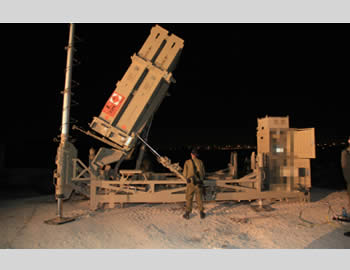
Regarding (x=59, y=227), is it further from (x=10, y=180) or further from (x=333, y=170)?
(x=333, y=170)

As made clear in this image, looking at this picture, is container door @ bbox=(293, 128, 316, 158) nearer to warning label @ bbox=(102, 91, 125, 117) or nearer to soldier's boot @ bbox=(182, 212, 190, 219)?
soldier's boot @ bbox=(182, 212, 190, 219)

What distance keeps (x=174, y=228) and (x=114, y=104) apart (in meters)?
4.18

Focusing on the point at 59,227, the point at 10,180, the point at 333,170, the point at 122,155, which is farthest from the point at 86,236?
the point at 333,170

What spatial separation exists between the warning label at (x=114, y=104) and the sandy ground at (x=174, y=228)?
3104 mm

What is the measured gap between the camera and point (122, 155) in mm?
9148

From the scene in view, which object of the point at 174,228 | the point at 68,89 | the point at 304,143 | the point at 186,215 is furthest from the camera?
the point at 304,143

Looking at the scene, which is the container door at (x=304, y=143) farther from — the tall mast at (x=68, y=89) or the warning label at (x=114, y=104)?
the tall mast at (x=68, y=89)

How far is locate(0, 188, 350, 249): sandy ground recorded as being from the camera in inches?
223

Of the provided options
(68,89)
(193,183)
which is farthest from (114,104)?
(193,183)

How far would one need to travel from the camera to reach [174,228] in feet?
22.1

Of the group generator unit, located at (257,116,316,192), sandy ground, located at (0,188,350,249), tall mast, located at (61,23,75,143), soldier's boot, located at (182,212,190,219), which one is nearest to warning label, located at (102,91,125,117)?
tall mast, located at (61,23,75,143)

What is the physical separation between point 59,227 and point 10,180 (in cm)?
1312

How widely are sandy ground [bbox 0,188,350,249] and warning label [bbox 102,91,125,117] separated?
3.10 meters

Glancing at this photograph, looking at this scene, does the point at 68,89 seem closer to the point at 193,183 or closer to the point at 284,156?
the point at 193,183
